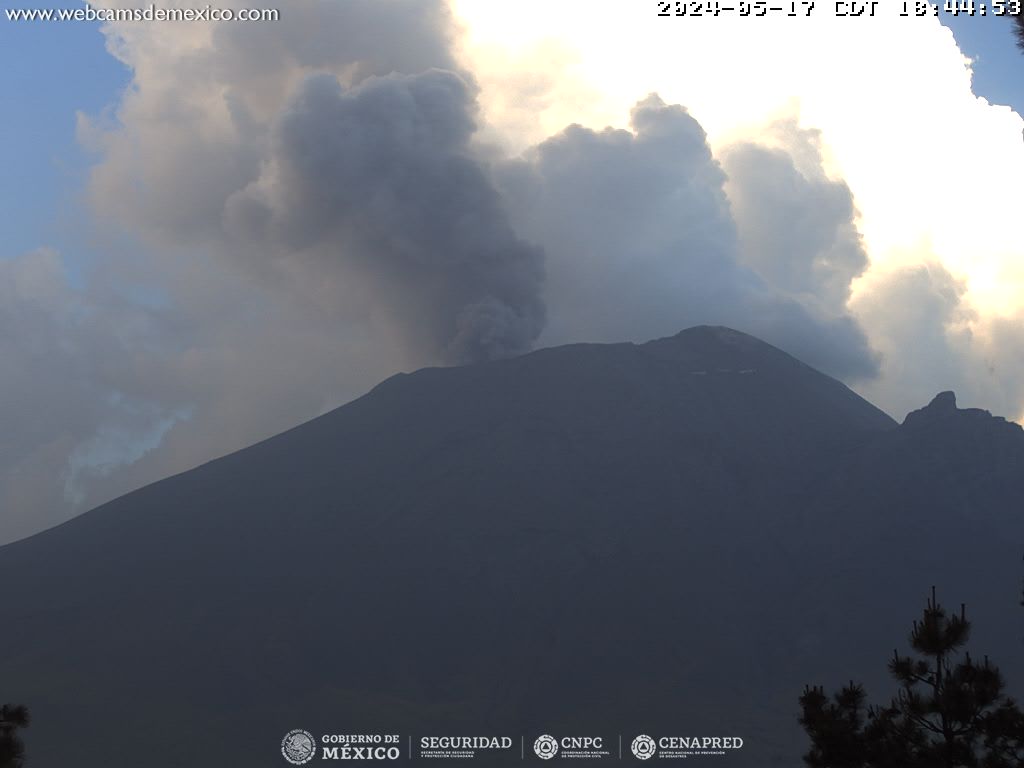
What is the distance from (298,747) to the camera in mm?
89938

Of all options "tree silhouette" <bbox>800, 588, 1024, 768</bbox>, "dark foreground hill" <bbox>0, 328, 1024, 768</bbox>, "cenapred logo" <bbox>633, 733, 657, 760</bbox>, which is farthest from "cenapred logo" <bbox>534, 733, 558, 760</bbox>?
"tree silhouette" <bbox>800, 588, 1024, 768</bbox>

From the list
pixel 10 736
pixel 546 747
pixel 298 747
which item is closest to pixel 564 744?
pixel 546 747

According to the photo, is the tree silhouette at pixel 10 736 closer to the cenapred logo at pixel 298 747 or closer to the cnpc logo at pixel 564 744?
the cenapred logo at pixel 298 747

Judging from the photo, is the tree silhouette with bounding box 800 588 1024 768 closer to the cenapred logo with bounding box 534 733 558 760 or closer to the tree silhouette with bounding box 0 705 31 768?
the tree silhouette with bounding box 0 705 31 768

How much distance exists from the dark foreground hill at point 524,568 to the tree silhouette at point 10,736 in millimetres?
70902

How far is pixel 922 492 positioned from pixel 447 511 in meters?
57.3

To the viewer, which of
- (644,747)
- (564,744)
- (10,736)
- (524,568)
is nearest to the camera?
(10,736)

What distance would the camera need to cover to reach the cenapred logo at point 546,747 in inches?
3519

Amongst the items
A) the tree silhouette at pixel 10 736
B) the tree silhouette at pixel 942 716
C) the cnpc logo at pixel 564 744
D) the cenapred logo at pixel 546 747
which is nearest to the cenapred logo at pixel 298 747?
the cenapred logo at pixel 546 747

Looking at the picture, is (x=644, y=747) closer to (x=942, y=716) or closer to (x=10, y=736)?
(x=942, y=716)

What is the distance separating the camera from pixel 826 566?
4786 inches

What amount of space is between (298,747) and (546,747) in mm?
20761

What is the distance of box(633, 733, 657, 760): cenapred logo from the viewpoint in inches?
3494

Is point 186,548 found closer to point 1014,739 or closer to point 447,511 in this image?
point 447,511
